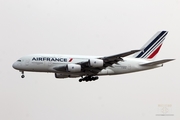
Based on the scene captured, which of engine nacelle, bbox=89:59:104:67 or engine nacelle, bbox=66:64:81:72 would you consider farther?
engine nacelle, bbox=89:59:104:67

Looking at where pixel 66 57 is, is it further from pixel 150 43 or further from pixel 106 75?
pixel 150 43

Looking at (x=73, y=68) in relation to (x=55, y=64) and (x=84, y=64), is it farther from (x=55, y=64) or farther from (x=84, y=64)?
(x=55, y=64)

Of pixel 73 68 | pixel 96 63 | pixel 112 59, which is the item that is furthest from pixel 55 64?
pixel 112 59

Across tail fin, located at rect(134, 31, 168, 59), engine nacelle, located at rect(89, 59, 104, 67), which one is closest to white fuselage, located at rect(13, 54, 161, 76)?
engine nacelle, located at rect(89, 59, 104, 67)

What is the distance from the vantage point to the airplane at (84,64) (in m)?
49.0

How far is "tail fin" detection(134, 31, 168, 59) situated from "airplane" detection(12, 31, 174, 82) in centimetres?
94

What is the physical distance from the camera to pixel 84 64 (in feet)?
164

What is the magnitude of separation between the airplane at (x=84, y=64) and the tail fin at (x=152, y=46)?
0.94 meters

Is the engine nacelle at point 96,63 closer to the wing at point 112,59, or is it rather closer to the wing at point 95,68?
the wing at point 95,68

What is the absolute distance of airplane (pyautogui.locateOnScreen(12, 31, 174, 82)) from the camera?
49031 millimetres

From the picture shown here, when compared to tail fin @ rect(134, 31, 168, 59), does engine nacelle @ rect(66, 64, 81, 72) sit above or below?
below

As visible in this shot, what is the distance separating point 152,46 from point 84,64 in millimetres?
11612

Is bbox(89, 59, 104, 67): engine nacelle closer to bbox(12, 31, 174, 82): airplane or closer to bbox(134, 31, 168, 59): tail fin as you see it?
bbox(12, 31, 174, 82): airplane

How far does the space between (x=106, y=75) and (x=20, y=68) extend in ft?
32.7
